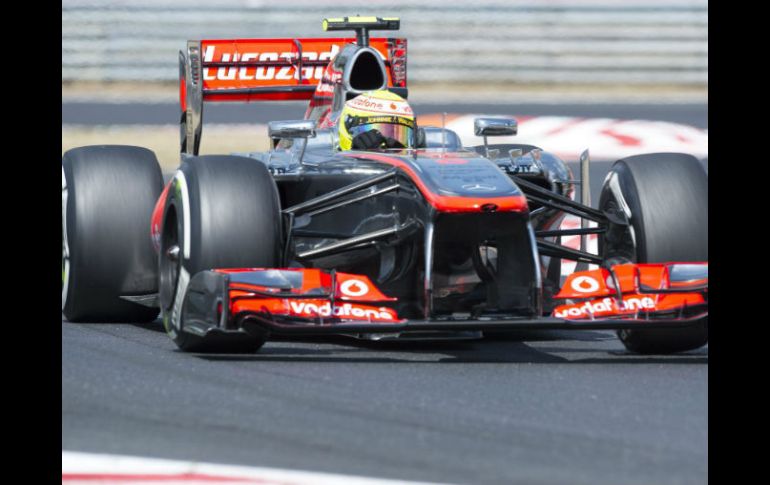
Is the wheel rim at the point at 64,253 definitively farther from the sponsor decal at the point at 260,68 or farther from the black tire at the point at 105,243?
the sponsor decal at the point at 260,68

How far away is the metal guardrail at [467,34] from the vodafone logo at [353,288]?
1487cm

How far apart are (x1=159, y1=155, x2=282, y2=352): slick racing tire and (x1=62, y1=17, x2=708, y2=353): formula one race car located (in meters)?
0.01

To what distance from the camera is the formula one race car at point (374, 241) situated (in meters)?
8.02

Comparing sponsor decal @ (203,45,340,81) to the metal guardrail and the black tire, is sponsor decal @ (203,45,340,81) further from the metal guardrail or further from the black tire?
the metal guardrail

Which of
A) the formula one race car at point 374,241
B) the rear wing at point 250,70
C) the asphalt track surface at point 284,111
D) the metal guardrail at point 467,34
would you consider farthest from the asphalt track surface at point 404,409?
the metal guardrail at point 467,34

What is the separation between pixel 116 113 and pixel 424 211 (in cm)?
1295

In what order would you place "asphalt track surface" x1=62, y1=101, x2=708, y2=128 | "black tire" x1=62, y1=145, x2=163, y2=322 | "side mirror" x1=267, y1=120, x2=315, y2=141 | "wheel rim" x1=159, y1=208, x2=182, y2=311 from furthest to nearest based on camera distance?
"asphalt track surface" x1=62, y1=101, x2=708, y2=128
"black tire" x1=62, y1=145, x2=163, y2=322
"side mirror" x1=267, y1=120, x2=315, y2=141
"wheel rim" x1=159, y1=208, x2=182, y2=311

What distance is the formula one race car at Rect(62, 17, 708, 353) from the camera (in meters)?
8.02

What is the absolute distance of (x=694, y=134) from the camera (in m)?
19.2

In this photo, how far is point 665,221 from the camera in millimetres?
8703

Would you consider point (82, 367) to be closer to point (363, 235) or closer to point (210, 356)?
point (210, 356)

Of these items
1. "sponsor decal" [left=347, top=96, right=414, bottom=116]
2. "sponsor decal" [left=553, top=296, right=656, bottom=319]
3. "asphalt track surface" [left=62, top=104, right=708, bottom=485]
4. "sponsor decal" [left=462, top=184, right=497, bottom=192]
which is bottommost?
"asphalt track surface" [left=62, top=104, right=708, bottom=485]

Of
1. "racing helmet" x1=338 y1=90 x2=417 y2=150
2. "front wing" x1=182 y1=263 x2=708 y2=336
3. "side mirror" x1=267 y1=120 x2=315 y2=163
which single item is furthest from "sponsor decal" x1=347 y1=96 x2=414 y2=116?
"front wing" x1=182 y1=263 x2=708 y2=336
